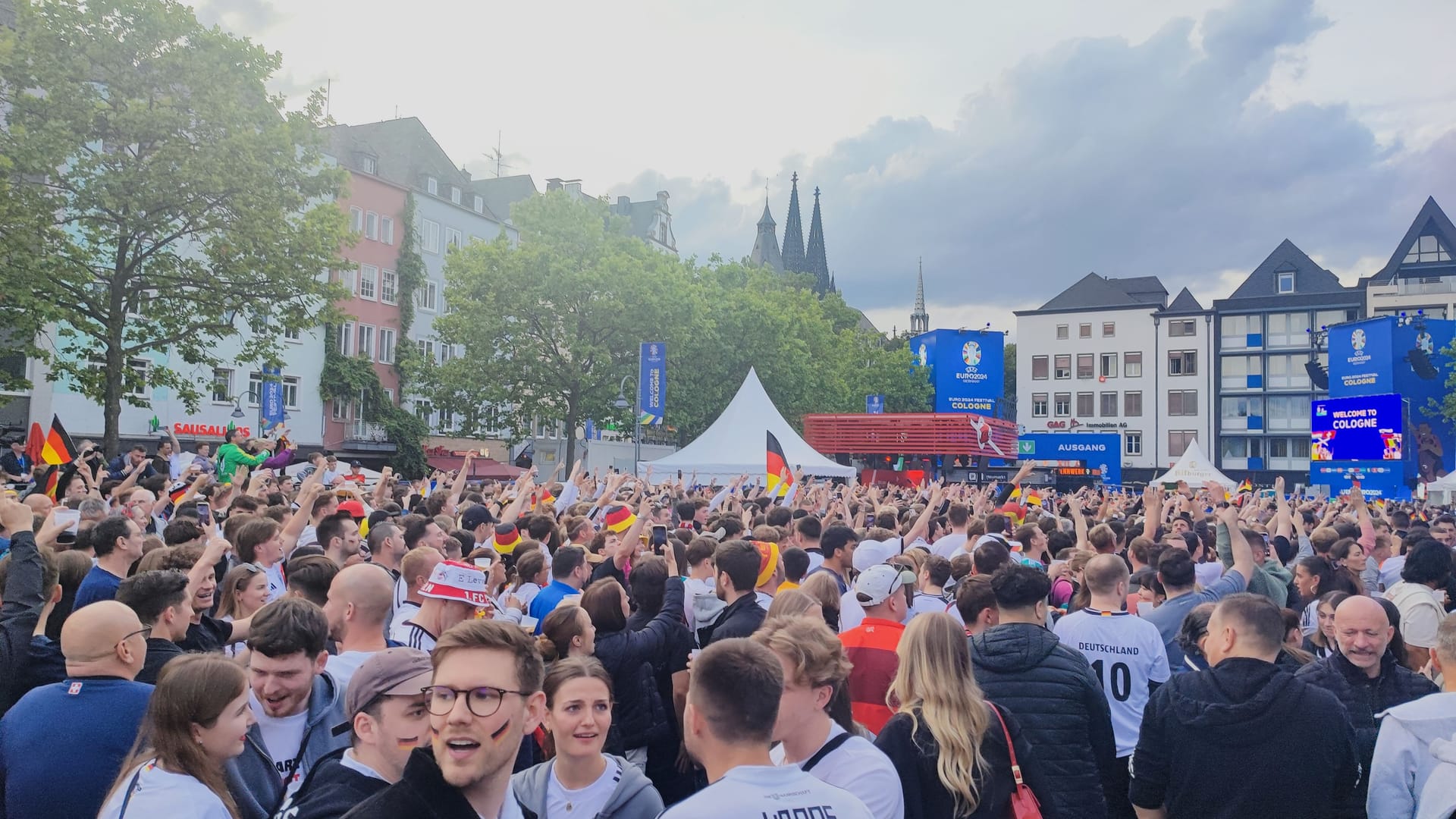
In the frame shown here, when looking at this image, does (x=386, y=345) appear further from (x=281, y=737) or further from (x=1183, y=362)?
(x=1183, y=362)

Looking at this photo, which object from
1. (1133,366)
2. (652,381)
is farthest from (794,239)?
(652,381)

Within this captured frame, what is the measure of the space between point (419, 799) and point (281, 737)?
73.4 inches

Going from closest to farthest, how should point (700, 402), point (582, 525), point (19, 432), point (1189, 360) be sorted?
point (582, 525)
point (19, 432)
point (700, 402)
point (1189, 360)

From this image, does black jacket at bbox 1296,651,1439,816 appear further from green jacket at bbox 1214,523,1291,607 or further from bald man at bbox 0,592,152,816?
bald man at bbox 0,592,152,816

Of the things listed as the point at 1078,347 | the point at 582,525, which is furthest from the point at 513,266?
the point at 1078,347

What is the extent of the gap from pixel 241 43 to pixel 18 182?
17.3ft

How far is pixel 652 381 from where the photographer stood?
2975 cm

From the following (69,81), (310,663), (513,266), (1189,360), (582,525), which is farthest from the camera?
(1189,360)

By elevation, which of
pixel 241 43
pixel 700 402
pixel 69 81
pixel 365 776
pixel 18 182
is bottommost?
pixel 365 776

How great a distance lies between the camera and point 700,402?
1670 inches

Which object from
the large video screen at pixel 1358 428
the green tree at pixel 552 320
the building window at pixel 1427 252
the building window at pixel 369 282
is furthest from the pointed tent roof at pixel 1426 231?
the building window at pixel 369 282

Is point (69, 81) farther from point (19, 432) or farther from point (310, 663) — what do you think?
point (310, 663)

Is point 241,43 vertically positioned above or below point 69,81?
above

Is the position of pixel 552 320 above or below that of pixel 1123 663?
above
